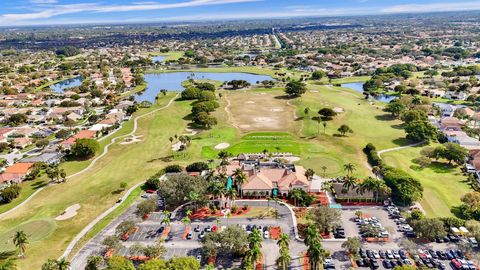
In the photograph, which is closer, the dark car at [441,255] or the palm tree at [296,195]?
the dark car at [441,255]

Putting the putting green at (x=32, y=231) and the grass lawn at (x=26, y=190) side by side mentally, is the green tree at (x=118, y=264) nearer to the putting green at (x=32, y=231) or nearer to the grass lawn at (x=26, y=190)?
the putting green at (x=32, y=231)

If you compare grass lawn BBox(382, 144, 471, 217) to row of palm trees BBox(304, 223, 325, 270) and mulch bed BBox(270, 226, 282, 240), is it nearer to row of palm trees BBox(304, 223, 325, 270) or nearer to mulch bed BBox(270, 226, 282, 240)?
mulch bed BBox(270, 226, 282, 240)

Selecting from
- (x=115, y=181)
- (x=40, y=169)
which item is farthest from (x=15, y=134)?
(x=115, y=181)

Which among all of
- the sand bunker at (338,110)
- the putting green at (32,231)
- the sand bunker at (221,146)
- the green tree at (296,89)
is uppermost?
the green tree at (296,89)

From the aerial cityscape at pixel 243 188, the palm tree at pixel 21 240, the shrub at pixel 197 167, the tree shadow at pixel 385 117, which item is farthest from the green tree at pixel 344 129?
the palm tree at pixel 21 240

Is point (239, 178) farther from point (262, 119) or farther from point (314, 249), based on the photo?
point (262, 119)

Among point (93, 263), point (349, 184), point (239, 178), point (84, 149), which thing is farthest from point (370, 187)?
point (84, 149)

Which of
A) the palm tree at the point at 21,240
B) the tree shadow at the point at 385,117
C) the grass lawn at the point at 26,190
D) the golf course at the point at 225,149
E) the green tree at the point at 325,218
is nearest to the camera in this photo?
the palm tree at the point at 21,240

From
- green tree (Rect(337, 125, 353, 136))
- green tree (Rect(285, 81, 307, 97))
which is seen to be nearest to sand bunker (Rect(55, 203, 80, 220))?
green tree (Rect(337, 125, 353, 136))
